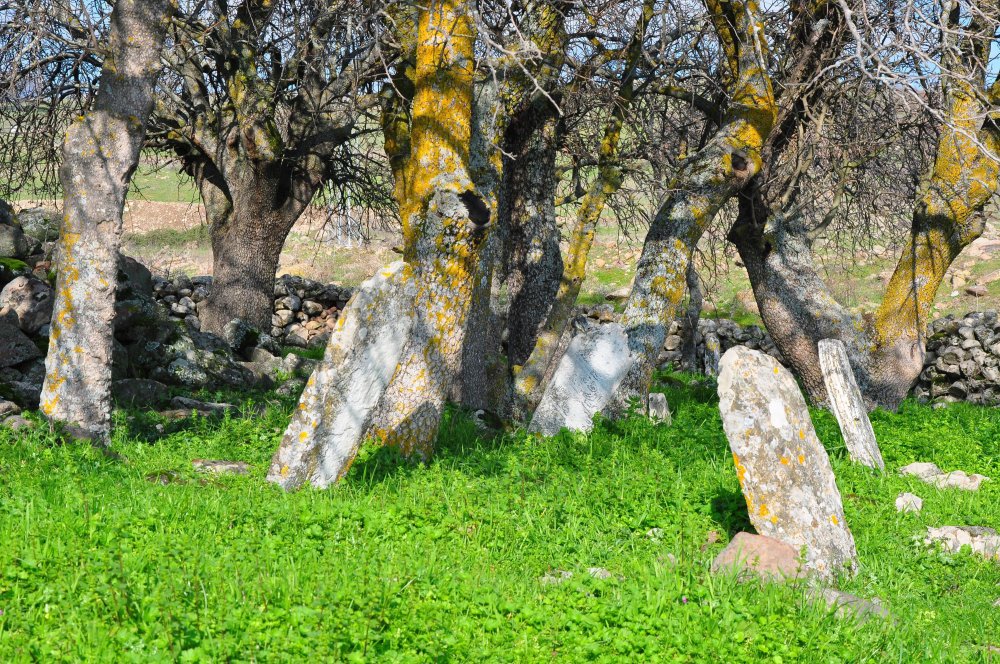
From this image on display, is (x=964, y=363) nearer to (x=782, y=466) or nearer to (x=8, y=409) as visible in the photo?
(x=782, y=466)

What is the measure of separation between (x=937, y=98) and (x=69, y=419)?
10972mm

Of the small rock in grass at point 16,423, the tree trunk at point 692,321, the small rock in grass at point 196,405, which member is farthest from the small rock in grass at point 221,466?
the tree trunk at point 692,321

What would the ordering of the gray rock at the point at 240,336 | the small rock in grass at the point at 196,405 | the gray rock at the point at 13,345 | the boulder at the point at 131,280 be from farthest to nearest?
the gray rock at the point at 240,336, the boulder at the point at 131,280, the small rock in grass at the point at 196,405, the gray rock at the point at 13,345

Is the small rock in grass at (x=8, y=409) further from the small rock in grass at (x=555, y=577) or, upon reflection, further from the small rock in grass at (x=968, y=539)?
the small rock in grass at (x=968, y=539)

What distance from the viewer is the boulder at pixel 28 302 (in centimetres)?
994

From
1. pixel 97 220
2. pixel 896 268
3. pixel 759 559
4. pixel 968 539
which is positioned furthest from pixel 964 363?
pixel 97 220

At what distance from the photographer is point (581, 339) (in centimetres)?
905

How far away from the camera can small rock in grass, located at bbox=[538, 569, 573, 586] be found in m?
4.79

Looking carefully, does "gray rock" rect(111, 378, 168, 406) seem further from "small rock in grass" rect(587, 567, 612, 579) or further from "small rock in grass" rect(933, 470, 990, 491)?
"small rock in grass" rect(933, 470, 990, 491)

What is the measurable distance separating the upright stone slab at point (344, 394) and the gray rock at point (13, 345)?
4.86m

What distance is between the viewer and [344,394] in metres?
6.43

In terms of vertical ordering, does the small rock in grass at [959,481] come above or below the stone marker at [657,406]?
below

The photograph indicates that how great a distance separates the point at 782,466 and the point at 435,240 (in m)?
3.30

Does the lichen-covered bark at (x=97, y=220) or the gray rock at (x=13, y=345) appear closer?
the lichen-covered bark at (x=97, y=220)
